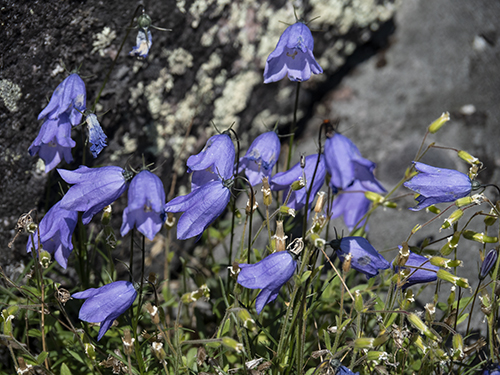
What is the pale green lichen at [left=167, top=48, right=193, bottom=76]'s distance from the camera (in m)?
3.04

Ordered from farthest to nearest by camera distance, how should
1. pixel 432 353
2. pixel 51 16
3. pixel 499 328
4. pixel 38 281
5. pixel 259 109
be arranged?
pixel 259 109, pixel 499 328, pixel 51 16, pixel 38 281, pixel 432 353

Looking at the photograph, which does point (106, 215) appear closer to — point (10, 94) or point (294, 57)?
point (10, 94)

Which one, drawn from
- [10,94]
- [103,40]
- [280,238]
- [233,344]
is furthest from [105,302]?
[103,40]

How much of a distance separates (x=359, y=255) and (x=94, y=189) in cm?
120

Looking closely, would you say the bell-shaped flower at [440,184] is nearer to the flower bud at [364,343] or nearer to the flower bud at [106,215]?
the flower bud at [364,343]

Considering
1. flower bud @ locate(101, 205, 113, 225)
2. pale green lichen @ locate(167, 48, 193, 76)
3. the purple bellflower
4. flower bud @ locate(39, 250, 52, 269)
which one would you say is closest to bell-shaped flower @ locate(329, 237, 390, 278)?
the purple bellflower

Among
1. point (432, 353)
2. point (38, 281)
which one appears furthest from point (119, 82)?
point (432, 353)

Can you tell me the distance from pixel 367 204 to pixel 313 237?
48.6 inches

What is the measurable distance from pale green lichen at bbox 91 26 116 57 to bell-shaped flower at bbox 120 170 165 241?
1.12 metres

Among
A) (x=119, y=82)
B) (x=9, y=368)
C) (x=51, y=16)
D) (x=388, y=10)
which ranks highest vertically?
(x=51, y=16)

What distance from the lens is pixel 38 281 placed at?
7.59 feet

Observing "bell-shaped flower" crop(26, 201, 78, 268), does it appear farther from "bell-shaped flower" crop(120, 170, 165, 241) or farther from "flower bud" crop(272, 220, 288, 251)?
"flower bud" crop(272, 220, 288, 251)

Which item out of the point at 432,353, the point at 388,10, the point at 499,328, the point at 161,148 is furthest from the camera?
the point at 388,10

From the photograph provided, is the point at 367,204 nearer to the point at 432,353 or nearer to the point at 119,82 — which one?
the point at 432,353
